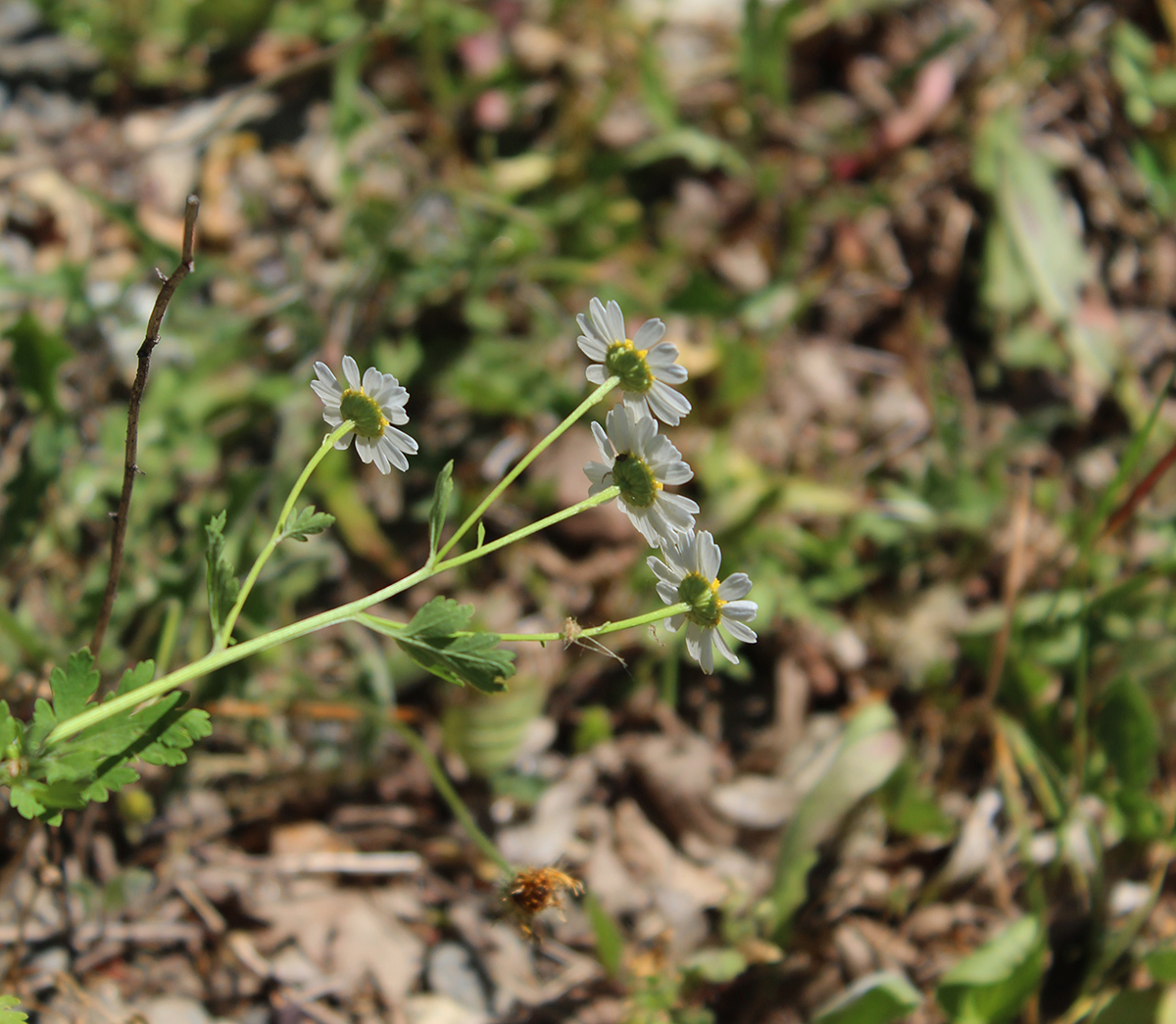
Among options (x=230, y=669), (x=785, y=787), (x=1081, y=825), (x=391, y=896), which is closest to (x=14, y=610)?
(x=230, y=669)

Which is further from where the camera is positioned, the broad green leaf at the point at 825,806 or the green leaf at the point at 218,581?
the broad green leaf at the point at 825,806

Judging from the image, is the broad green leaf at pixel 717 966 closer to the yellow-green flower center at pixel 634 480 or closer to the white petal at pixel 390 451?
the yellow-green flower center at pixel 634 480

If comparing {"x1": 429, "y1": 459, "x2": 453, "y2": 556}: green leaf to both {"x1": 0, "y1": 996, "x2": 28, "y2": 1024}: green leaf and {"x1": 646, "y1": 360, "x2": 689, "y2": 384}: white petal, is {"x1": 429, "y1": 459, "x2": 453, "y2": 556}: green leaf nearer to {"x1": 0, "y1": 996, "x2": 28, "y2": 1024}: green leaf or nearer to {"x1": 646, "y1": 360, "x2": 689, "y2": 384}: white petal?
{"x1": 646, "y1": 360, "x2": 689, "y2": 384}: white petal

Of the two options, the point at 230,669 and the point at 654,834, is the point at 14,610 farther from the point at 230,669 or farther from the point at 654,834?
the point at 654,834

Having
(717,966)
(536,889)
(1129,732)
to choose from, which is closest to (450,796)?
(536,889)

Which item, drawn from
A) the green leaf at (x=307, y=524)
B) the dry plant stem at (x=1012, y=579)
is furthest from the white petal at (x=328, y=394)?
the dry plant stem at (x=1012, y=579)

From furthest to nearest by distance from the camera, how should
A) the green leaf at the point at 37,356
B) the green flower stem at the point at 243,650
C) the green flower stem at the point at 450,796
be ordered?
the green leaf at the point at 37,356 < the green flower stem at the point at 450,796 < the green flower stem at the point at 243,650

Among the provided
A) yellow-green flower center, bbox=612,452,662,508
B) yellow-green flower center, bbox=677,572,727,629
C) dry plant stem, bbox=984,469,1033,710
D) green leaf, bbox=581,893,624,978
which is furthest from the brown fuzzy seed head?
dry plant stem, bbox=984,469,1033,710
